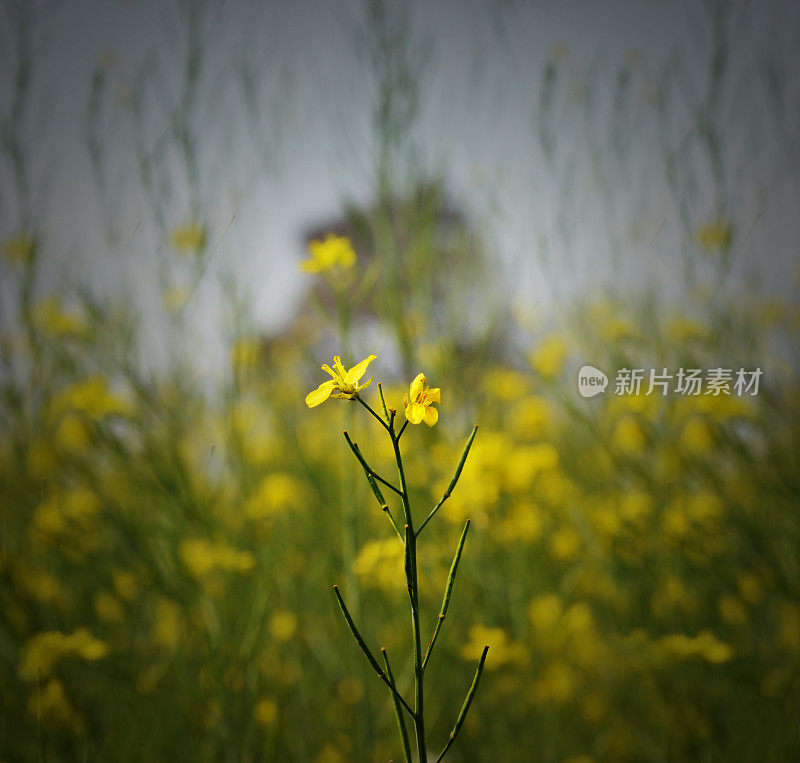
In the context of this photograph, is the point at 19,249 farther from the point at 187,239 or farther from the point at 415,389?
the point at 415,389

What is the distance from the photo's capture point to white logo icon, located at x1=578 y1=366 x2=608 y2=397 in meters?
0.86

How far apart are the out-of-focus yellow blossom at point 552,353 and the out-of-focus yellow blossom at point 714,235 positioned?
264mm

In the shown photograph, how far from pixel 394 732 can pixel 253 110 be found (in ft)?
3.11

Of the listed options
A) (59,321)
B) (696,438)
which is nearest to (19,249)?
(59,321)

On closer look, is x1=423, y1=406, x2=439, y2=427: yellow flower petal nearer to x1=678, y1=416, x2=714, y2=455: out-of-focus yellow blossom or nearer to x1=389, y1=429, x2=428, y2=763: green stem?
x1=389, y1=429, x2=428, y2=763: green stem

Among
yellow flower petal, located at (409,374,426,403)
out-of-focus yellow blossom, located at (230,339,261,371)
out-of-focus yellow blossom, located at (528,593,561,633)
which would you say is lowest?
yellow flower petal, located at (409,374,426,403)

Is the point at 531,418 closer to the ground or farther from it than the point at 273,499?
farther from it

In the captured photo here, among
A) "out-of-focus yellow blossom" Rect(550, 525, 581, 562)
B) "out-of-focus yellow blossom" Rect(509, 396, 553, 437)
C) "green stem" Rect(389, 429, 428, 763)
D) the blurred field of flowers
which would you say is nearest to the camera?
"green stem" Rect(389, 429, 428, 763)

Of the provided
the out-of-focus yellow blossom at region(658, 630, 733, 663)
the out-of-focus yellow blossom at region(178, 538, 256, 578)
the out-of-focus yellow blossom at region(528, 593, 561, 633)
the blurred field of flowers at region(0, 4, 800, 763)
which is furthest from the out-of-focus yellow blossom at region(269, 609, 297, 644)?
the out-of-focus yellow blossom at region(658, 630, 733, 663)

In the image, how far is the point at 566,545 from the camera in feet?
3.71

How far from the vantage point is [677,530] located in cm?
90

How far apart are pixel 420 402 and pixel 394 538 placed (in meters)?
0.42

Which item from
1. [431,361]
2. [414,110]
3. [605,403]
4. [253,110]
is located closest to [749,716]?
[605,403]

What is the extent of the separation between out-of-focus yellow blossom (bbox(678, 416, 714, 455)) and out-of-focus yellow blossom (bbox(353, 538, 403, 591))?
451 mm
